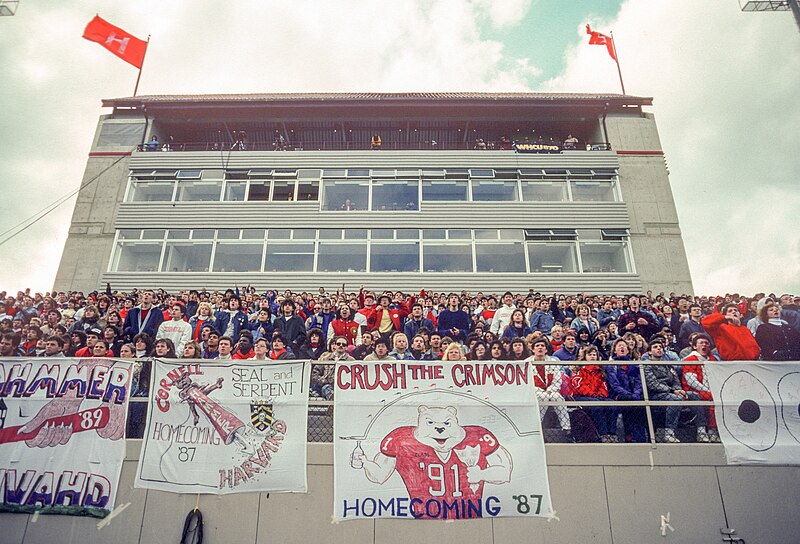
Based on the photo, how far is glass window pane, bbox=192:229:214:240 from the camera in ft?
65.0

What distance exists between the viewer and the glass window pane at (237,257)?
1920 centimetres

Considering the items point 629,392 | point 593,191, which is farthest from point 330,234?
point 629,392

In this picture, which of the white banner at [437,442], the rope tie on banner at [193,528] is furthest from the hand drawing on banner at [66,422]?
the white banner at [437,442]

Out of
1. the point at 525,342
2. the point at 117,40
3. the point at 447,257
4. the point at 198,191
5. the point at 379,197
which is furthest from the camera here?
the point at 117,40

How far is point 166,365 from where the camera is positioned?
644 centimetres

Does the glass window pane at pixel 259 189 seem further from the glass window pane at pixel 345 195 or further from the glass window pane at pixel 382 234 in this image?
the glass window pane at pixel 382 234

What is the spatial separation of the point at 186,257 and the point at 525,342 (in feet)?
54.5

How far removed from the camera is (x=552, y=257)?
1939cm

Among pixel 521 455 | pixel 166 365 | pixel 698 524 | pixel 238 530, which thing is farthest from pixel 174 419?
pixel 698 524

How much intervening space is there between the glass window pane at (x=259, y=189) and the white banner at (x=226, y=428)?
→ 15.1 m

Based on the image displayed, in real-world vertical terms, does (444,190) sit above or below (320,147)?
below

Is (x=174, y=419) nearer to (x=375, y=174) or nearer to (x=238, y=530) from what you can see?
(x=238, y=530)

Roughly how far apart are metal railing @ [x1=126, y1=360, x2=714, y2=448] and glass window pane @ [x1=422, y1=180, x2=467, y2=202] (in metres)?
14.6

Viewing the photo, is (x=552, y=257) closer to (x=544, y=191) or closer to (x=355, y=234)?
(x=544, y=191)
